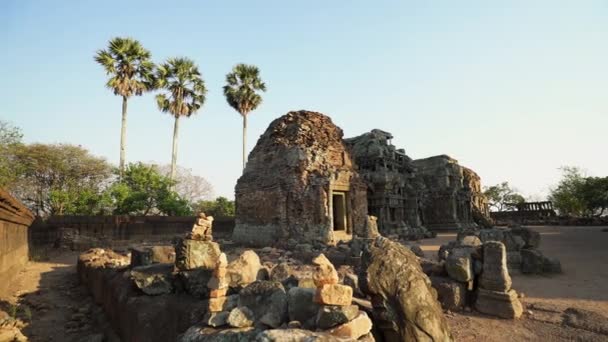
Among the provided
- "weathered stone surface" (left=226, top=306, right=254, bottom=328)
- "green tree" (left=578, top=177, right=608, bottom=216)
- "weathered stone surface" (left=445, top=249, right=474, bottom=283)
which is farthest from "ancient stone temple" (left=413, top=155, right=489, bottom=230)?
"weathered stone surface" (left=226, top=306, right=254, bottom=328)

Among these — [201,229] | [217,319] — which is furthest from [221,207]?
[217,319]

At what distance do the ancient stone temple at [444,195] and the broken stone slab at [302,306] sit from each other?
83.9 ft

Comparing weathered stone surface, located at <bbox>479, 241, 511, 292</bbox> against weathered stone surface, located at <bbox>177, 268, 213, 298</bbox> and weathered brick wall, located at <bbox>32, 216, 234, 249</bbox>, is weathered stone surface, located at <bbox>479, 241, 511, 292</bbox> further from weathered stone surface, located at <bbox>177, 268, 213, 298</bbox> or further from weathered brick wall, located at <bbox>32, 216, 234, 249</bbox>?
weathered brick wall, located at <bbox>32, 216, 234, 249</bbox>

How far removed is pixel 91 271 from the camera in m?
8.55

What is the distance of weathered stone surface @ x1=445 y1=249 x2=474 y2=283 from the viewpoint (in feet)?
20.8

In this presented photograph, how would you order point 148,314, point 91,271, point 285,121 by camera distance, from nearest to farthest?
point 148,314 → point 91,271 → point 285,121

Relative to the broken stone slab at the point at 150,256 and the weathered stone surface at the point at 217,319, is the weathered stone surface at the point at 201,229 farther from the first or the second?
the weathered stone surface at the point at 217,319

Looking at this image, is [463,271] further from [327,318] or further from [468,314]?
[327,318]

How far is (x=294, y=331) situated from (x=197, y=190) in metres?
45.1

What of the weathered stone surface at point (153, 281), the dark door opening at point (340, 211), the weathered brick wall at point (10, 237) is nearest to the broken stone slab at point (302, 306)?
the weathered stone surface at point (153, 281)

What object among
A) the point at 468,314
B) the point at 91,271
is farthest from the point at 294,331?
the point at 91,271

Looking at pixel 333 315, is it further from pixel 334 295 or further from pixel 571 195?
pixel 571 195

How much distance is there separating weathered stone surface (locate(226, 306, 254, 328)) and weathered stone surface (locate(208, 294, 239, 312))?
46cm

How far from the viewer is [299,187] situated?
53.0 feet
